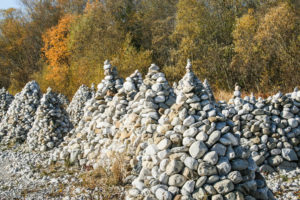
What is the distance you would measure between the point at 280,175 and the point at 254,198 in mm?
2843

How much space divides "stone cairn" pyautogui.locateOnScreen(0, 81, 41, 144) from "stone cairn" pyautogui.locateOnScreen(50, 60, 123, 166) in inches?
163

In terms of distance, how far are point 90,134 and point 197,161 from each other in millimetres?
4565

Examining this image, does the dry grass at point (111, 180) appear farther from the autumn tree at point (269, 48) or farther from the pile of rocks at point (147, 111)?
the autumn tree at point (269, 48)

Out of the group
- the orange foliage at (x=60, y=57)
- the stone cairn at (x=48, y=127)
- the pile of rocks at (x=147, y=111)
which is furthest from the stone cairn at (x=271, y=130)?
the orange foliage at (x=60, y=57)

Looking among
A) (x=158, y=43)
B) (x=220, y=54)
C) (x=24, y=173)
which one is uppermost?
(x=158, y=43)

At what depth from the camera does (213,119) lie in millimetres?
3236

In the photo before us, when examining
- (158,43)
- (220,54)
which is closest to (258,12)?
(220,54)

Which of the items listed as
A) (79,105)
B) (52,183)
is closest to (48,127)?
(52,183)

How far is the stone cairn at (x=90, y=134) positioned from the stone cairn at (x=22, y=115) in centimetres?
414

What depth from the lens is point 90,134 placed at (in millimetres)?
7055

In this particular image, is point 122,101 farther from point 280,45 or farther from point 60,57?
point 60,57

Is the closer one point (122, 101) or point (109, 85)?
point (122, 101)

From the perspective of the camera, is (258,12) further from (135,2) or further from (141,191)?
(141,191)

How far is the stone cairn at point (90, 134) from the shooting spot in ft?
22.2
